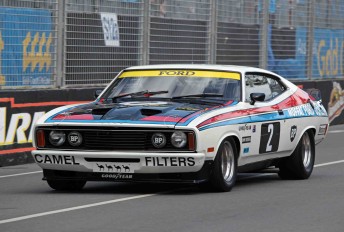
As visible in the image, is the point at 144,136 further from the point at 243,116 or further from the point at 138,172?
the point at 243,116

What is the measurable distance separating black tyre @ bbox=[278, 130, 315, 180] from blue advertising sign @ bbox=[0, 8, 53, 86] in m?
5.22

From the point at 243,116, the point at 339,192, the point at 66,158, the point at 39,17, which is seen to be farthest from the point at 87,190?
the point at 39,17

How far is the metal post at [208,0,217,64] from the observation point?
882 inches

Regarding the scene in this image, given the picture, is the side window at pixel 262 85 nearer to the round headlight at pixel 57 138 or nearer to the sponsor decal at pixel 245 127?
the sponsor decal at pixel 245 127

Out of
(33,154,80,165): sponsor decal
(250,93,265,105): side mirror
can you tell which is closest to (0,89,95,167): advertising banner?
(33,154,80,165): sponsor decal

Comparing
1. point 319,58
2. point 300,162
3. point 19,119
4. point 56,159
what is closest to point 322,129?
point 300,162

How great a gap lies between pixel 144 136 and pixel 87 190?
4.33 ft

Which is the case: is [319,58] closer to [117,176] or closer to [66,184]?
[66,184]

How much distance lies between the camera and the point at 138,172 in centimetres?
1114

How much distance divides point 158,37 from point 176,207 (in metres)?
11.0

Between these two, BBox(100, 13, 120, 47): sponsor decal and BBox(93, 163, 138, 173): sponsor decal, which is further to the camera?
BBox(100, 13, 120, 47): sponsor decal

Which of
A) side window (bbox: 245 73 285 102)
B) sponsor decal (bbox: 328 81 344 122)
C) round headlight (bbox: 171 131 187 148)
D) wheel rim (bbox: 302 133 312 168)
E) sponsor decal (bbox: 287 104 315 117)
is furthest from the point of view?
sponsor decal (bbox: 328 81 344 122)

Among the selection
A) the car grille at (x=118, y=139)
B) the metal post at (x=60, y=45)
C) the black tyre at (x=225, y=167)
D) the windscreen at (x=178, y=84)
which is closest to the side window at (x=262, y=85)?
the windscreen at (x=178, y=84)

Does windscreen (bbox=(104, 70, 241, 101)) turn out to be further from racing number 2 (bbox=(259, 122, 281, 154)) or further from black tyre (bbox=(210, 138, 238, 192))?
black tyre (bbox=(210, 138, 238, 192))
